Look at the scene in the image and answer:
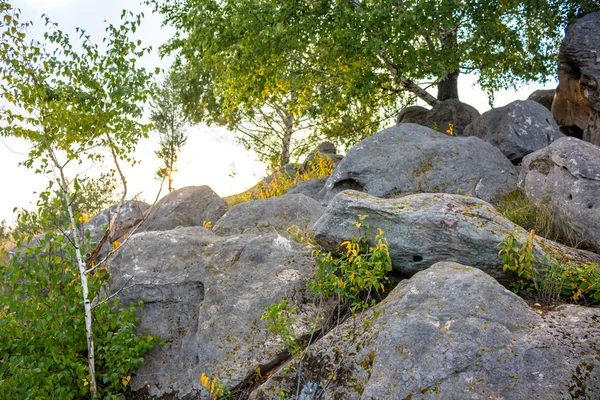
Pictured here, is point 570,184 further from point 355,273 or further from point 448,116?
point 448,116

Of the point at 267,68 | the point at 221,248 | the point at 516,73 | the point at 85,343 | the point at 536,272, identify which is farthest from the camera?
the point at 516,73

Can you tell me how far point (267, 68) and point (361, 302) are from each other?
11742 millimetres

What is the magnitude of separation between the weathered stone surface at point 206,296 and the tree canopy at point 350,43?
857 centimetres

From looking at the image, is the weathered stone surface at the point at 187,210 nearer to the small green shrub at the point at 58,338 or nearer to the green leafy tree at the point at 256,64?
the green leafy tree at the point at 256,64

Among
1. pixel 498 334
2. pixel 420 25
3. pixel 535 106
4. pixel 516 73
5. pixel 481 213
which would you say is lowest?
pixel 498 334

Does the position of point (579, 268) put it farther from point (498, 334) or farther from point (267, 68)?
point (267, 68)

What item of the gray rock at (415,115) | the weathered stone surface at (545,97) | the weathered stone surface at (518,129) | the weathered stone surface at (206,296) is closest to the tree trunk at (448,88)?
the gray rock at (415,115)

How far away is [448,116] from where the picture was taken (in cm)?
1795

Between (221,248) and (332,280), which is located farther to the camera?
(221,248)

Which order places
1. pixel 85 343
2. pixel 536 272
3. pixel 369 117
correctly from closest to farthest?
pixel 536 272 < pixel 85 343 < pixel 369 117

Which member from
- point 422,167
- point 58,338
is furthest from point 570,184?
point 58,338

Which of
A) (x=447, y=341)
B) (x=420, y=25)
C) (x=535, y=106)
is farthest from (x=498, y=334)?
(x=420, y=25)

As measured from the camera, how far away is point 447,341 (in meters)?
5.38

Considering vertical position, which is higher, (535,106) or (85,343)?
(535,106)
